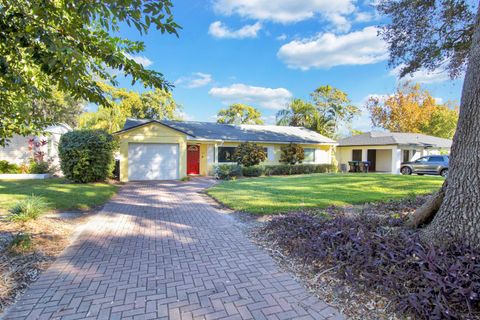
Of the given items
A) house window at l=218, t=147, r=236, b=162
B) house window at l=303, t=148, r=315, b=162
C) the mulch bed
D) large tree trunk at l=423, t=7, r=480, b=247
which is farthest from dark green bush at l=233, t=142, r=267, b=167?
large tree trunk at l=423, t=7, r=480, b=247

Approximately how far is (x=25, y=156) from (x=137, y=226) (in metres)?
16.5

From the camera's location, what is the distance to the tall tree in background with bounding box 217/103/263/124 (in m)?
42.8

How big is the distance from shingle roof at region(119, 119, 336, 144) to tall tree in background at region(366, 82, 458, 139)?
57.7 ft

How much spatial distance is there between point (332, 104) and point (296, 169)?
1555cm

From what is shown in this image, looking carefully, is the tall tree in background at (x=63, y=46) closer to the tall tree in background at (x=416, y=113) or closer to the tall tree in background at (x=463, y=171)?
the tall tree in background at (x=463, y=171)

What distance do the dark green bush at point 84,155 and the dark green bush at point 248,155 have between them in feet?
27.2

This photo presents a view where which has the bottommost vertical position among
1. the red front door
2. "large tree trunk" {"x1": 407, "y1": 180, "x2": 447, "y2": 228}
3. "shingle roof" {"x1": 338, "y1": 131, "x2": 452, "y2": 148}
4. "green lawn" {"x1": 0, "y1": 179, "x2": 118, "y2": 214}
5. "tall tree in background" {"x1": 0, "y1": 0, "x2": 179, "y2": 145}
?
"green lawn" {"x1": 0, "y1": 179, "x2": 118, "y2": 214}

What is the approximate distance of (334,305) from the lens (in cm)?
302

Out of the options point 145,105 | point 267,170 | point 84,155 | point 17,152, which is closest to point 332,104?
point 267,170

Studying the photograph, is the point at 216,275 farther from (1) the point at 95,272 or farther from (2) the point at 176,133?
(2) the point at 176,133

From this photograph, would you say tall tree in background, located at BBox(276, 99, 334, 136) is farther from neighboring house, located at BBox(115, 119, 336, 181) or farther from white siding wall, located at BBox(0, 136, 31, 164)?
white siding wall, located at BBox(0, 136, 31, 164)

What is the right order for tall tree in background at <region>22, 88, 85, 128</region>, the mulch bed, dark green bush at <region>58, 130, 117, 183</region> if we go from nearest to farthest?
the mulch bed
dark green bush at <region>58, 130, 117, 183</region>
tall tree in background at <region>22, 88, 85, 128</region>

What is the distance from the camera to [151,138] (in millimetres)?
15359

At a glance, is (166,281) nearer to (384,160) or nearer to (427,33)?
(427,33)
